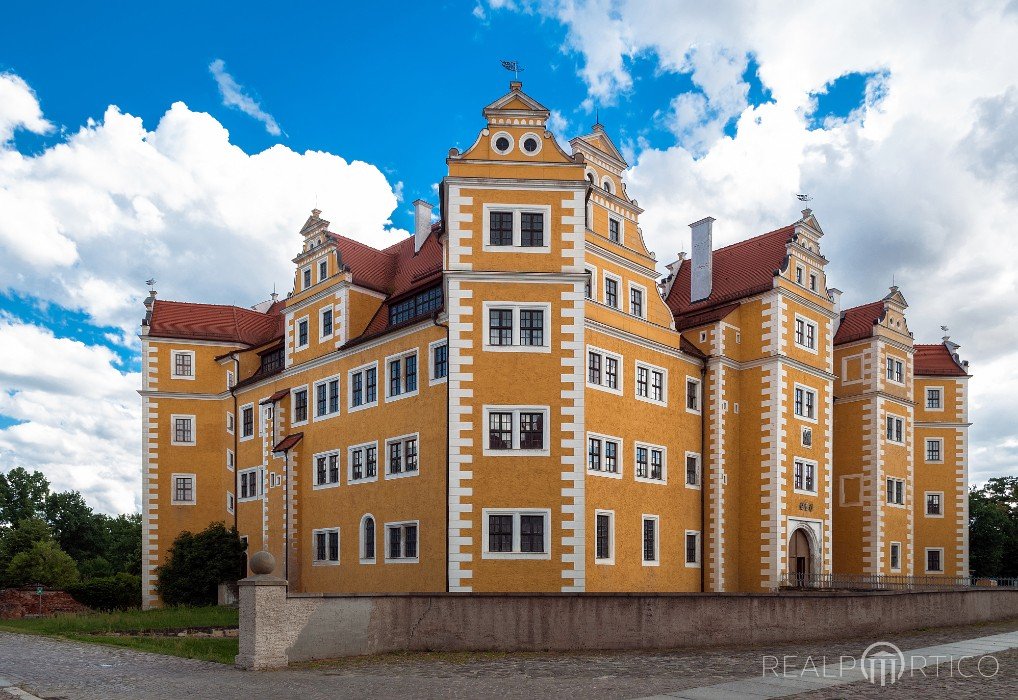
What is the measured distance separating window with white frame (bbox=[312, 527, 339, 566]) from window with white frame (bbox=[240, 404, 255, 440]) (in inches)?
381

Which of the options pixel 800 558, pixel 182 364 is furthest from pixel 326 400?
pixel 800 558

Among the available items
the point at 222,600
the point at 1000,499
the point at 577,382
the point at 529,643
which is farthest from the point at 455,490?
the point at 1000,499

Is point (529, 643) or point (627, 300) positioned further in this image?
point (627, 300)

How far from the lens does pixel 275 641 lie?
63.9 ft

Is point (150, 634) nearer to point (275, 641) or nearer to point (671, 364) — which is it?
point (275, 641)

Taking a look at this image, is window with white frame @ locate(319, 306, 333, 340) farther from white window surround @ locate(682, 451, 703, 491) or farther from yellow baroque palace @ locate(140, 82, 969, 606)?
white window surround @ locate(682, 451, 703, 491)

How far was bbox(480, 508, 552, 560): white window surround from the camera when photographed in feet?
97.3

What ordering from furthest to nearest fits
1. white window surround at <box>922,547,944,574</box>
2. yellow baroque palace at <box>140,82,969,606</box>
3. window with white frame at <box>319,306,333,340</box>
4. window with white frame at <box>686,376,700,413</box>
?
white window surround at <box>922,547,944,574</box>, window with white frame at <box>319,306,333,340</box>, window with white frame at <box>686,376,700,413</box>, yellow baroque palace at <box>140,82,969,606</box>

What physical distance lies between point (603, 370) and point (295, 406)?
15.6m

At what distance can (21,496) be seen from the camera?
3570 inches

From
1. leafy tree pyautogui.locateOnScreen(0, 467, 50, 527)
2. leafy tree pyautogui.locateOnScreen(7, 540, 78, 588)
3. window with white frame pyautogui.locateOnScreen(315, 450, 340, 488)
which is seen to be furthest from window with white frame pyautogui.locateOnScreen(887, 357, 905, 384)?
leafy tree pyautogui.locateOnScreen(0, 467, 50, 527)

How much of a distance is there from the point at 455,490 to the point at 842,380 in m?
27.8

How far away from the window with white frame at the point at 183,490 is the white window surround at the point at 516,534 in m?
25.2

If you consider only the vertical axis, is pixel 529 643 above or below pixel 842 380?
below
